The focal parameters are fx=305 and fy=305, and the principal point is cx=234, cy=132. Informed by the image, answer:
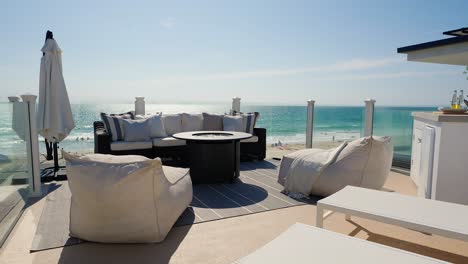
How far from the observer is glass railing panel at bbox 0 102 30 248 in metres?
2.63

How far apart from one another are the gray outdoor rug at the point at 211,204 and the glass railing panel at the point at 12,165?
240mm

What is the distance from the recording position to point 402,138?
4969 mm

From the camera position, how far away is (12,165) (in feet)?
9.70

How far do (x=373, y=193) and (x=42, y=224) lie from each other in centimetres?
278

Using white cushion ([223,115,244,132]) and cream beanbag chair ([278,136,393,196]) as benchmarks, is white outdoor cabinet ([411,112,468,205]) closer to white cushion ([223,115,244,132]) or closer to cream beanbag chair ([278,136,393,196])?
cream beanbag chair ([278,136,393,196])

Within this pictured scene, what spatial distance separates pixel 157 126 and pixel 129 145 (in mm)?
681

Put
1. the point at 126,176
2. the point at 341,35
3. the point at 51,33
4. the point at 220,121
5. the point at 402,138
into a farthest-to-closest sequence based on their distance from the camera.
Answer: the point at 341,35 → the point at 220,121 → the point at 402,138 → the point at 51,33 → the point at 126,176

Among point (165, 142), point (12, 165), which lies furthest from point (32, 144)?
point (165, 142)

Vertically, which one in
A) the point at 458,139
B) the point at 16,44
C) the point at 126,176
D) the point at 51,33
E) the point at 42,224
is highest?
the point at 16,44

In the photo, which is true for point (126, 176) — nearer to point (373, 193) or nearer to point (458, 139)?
point (373, 193)

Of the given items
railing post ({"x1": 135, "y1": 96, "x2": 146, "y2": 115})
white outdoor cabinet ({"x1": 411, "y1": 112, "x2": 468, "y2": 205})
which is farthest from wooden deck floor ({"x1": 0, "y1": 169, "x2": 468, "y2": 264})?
railing post ({"x1": 135, "y1": 96, "x2": 146, "y2": 115})

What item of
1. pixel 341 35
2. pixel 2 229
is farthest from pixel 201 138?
pixel 341 35

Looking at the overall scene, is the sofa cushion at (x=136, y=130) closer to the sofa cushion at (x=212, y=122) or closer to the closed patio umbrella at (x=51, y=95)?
the closed patio umbrella at (x=51, y=95)

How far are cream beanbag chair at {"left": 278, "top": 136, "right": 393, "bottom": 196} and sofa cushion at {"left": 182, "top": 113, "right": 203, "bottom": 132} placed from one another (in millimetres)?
2762
